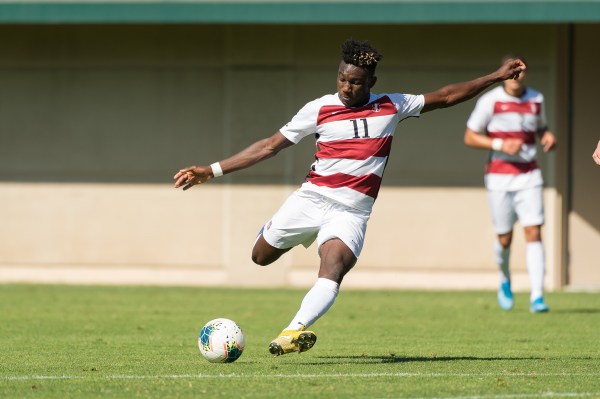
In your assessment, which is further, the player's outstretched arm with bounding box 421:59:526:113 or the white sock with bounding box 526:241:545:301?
the white sock with bounding box 526:241:545:301

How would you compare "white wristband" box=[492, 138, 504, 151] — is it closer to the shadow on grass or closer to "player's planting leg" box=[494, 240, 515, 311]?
"player's planting leg" box=[494, 240, 515, 311]

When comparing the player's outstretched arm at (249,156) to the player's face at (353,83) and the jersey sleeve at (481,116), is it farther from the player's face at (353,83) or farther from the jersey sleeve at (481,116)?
the jersey sleeve at (481,116)

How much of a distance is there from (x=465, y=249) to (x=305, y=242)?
9.23m

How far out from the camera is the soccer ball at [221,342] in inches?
351

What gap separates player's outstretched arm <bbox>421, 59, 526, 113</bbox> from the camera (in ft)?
31.1

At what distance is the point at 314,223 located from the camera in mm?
9516

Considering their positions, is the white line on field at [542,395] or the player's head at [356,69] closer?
the white line on field at [542,395]

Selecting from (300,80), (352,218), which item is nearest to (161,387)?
(352,218)

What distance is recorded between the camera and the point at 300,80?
18875 mm

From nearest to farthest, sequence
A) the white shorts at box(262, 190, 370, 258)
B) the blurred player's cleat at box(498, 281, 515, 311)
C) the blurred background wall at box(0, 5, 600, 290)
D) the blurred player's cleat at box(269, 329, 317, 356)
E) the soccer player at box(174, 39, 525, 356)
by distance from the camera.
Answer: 1. the blurred player's cleat at box(269, 329, 317, 356)
2. the soccer player at box(174, 39, 525, 356)
3. the white shorts at box(262, 190, 370, 258)
4. the blurred player's cleat at box(498, 281, 515, 311)
5. the blurred background wall at box(0, 5, 600, 290)

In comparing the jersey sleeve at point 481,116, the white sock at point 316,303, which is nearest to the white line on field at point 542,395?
the white sock at point 316,303

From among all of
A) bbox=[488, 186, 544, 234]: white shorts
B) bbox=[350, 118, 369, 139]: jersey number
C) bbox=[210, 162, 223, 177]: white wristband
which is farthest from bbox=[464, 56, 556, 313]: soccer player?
bbox=[210, 162, 223, 177]: white wristband

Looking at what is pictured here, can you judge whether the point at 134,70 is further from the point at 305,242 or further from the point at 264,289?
the point at 305,242

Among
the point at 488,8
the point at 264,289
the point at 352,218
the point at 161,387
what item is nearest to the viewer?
the point at 161,387
